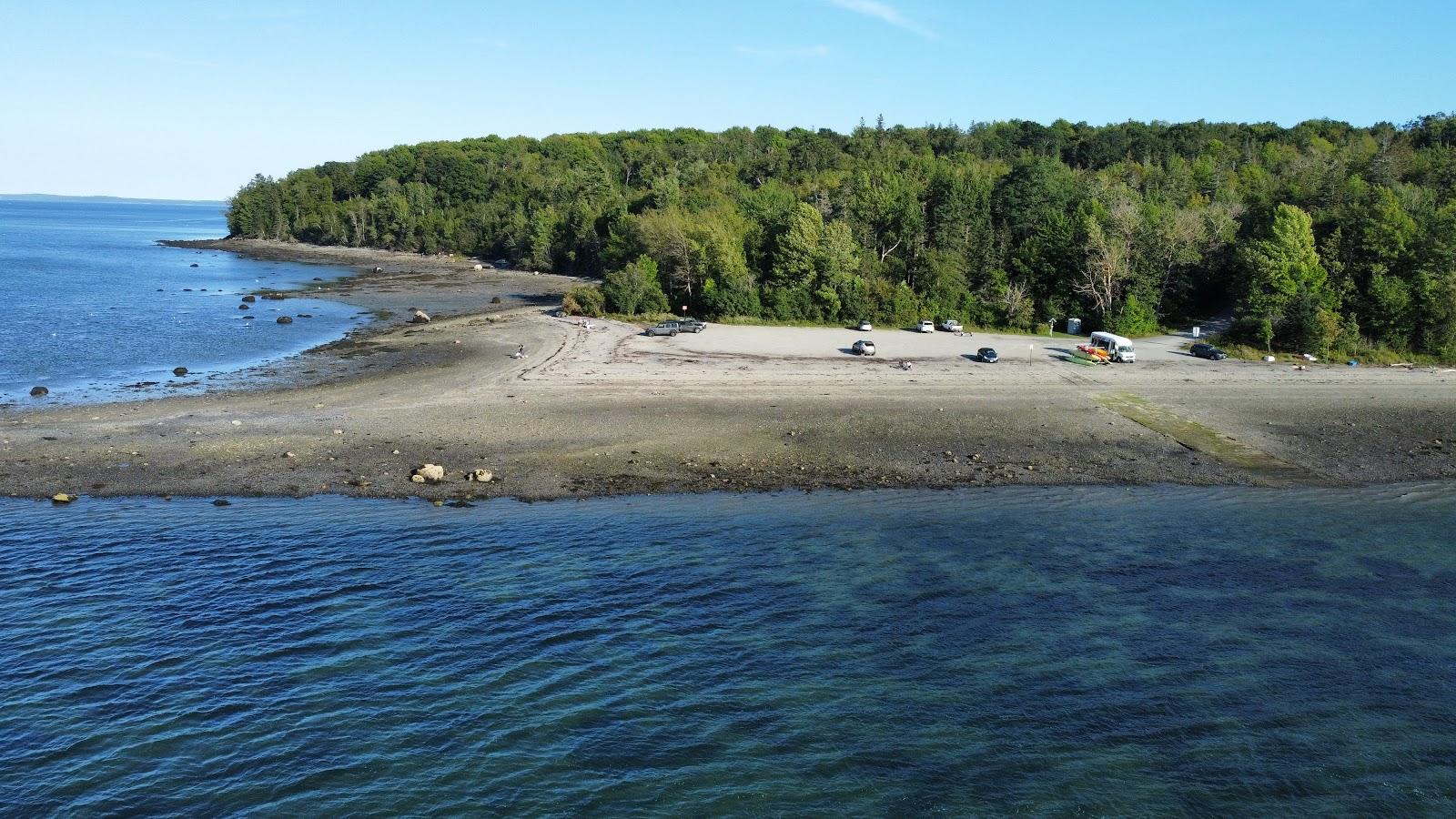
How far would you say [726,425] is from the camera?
49.4 m

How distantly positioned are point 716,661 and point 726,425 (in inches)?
983

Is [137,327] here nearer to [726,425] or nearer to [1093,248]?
[726,425]

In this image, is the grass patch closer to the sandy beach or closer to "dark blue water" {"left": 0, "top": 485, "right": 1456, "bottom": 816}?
the sandy beach

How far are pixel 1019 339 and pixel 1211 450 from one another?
3568 centimetres

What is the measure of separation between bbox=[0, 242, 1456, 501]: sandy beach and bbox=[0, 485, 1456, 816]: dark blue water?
411 centimetres

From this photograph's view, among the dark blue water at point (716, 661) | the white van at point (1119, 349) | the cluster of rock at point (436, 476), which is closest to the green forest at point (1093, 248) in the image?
the white van at point (1119, 349)

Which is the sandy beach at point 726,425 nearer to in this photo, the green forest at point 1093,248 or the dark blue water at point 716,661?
the dark blue water at point 716,661

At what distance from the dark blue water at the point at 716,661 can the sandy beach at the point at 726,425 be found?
4110mm

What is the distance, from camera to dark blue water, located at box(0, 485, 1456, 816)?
65.4 feet

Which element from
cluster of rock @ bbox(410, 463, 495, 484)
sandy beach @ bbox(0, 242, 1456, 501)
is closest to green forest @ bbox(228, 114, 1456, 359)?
sandy beach @ bbox(0, 242, 1456, 501)

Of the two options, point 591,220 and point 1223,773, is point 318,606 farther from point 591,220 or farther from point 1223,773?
point 591,220

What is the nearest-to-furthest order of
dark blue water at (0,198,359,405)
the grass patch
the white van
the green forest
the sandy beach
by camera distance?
1. the sandy beach
2. dark blue water at (0,198,359,405)
3. the white van
4. the grass patch
5. the green forest

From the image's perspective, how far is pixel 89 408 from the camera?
166ft

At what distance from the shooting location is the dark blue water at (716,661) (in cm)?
1994
